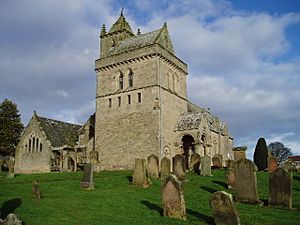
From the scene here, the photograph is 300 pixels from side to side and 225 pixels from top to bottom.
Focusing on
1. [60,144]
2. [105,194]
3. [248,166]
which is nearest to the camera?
[248,166]

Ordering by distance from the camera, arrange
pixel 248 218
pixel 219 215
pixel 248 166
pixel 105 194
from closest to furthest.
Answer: pixel 219 215 < pixel 248 218 < pixel 248 166 < pixel 105 194

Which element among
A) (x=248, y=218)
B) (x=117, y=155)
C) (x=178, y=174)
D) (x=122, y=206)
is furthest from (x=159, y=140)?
(x=248, y=218)

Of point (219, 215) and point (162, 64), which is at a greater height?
point (162, 64)

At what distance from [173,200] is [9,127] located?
1594 inches

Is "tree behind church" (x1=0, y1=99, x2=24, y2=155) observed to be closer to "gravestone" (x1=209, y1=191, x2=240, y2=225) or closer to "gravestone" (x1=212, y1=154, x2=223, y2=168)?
"gravestone" (x1=212, y1=154, x2=223, y2=168)

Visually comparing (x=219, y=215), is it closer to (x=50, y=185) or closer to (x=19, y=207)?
(x=19, y=207)

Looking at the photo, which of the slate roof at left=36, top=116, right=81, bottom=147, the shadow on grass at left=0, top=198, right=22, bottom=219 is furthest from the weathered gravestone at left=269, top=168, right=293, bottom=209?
the slate roof at left=36, top=116, right=81, bottom=147

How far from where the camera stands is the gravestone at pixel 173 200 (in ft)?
37.2

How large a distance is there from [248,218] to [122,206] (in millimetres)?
5074

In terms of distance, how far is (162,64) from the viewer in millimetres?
33906

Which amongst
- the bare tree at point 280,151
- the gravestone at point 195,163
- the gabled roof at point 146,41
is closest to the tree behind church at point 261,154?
the gravestone at point 195,163

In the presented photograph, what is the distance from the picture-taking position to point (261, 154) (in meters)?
31.2

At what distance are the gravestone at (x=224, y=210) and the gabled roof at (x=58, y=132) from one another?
31.2 metres

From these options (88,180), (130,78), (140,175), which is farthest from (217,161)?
(88,180)
